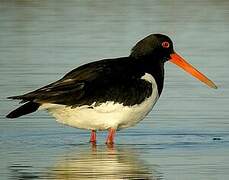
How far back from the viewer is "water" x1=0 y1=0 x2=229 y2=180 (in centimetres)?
1153

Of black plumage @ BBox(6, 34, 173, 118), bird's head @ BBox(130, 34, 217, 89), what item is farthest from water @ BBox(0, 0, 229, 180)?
bird's head @ BBox(130, 34, 217, 89)

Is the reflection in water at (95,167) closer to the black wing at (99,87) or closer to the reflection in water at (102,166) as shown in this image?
the reflection in water at (102,166)

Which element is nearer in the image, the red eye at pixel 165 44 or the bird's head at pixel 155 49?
the bird's head at pixel 155 49

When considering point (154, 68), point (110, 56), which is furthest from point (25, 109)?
point (110, 56)

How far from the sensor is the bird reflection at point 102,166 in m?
10.9

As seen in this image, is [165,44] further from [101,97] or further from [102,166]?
[102,166]

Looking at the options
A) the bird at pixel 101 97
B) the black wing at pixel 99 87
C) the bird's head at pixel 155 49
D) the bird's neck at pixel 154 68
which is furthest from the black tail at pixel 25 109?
the bird's head at pixel 155 49

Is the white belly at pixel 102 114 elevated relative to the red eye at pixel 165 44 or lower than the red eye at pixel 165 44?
lower

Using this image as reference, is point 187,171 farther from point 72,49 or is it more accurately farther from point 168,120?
point 72,49

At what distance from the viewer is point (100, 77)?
42.6ft

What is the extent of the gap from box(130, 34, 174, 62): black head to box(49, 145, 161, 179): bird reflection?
160cm

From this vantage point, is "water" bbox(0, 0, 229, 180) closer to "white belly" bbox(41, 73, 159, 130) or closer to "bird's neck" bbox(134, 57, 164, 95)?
"white belly" bbox(41, 73, 159, 130)

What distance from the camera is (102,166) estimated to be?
11.5m

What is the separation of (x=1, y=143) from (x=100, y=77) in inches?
50.3
